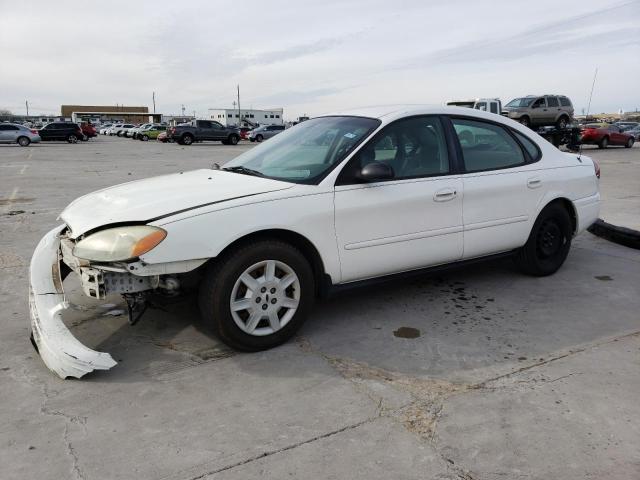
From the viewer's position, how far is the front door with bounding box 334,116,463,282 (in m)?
3.56

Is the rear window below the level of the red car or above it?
above

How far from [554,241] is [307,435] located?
3.36 meters

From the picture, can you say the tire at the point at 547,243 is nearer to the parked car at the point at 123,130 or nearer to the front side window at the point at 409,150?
the front side window at the point at 409,150

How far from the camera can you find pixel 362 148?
3652 mm

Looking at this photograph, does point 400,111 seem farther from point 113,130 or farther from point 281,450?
point 113,130

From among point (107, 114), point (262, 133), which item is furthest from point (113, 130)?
point (107, 114)

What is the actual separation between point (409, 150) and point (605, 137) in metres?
27.7

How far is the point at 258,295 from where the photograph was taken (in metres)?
3.27

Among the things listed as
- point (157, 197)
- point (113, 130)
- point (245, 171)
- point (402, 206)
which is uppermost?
point (113, 130)

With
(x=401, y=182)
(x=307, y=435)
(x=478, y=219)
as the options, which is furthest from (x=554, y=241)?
(x=307, y=435)

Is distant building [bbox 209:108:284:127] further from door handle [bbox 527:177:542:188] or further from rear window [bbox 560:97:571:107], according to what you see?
door handle [bbox 527:177:542:188]

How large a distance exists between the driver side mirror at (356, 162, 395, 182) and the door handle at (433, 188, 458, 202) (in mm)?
540

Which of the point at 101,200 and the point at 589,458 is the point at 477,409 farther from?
the point at 101,200

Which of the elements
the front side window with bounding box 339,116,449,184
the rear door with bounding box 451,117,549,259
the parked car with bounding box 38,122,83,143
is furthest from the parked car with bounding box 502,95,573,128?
the parked car with bounding box 38,122,83,143
